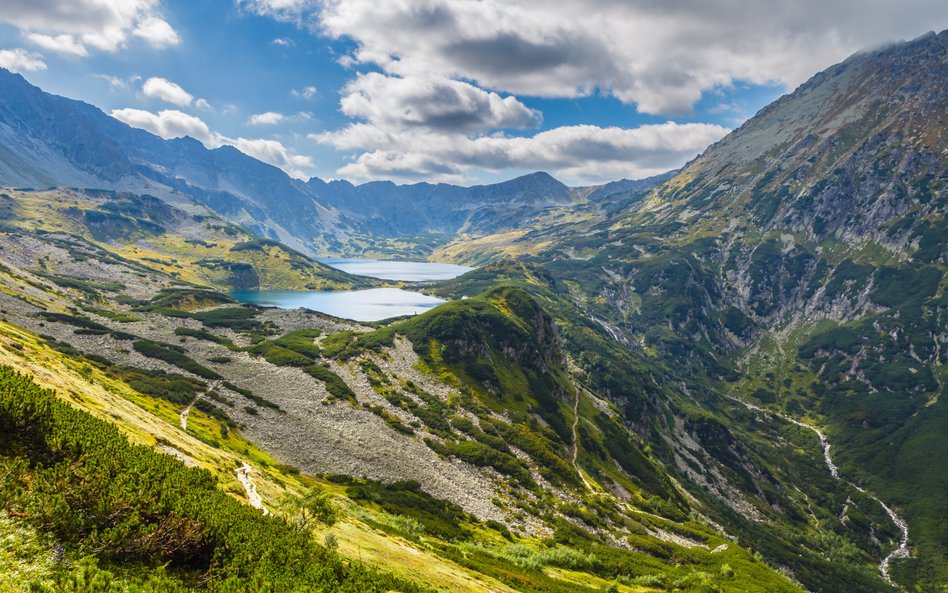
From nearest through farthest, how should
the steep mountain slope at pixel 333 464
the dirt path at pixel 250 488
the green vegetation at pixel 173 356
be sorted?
the steep mountain slope at pixel 333 464 < the dirt path at pixel 250 488 < the green vegetation at pixel 173 356

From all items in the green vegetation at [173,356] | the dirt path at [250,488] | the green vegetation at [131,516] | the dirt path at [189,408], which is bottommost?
the green vegetation at [173,356]

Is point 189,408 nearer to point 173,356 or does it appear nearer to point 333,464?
point 333,464

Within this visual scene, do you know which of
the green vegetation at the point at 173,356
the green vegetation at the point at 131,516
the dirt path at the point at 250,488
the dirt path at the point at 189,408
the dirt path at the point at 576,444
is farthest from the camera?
the dirt path at the point at 576,444

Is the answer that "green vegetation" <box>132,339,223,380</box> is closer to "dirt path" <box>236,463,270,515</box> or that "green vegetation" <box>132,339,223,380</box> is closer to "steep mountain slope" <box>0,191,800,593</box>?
"steep mountain slope" <box>0,191,800,593</box>

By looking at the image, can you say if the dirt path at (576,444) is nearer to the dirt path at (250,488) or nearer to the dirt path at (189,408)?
the dirt path at (250,488)

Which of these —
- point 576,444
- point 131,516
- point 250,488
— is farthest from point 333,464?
point 576,444

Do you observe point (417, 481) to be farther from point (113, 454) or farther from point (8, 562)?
point (8, 562)

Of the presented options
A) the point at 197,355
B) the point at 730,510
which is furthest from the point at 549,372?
the point at 197,355

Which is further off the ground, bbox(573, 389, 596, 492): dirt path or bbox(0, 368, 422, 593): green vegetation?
bbox(0, 368, 422, 593): green vegetation

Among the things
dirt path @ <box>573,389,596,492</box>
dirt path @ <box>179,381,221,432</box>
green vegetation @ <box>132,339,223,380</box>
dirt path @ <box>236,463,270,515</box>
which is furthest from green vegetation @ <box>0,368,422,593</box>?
dirt path @ <box>573,389,596,492</box>

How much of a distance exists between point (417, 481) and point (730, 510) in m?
170

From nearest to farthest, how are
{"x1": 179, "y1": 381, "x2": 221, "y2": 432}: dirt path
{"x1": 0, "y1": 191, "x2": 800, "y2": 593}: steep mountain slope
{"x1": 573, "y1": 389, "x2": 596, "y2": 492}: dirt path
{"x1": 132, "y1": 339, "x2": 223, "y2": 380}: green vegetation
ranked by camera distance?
{"x1": 0, "y1": 191, "x2": 800, "y2": 593}: steep mountain slope → {"x1": 179, "y1": 381, "x2": 221, "y2": 432}: dirt path → {"x1": 132, "y1": 339, "x2": 223, "y2": 380}: green vegetation → {"x1": 573, "y1": 389, "x2": 596, "y2": 492}: dirt path

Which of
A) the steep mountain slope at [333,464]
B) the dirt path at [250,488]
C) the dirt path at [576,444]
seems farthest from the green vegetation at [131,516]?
the dirt path at [576,444]

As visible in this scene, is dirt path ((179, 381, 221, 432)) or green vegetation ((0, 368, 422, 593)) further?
dirt path ((179, 381, 221, 432))
